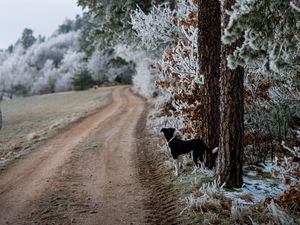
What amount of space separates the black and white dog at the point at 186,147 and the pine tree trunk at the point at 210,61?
227 mm

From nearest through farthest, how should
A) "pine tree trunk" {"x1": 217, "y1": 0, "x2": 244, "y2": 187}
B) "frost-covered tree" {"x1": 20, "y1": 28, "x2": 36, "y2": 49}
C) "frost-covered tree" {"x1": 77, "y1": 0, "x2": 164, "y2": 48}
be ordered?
"pine tree trunk" {"x1": 217, "y1": 0, "x2": 244, "y2": 187} → "frost-covered tree" {"x1": 77, "y1": 0, "x2": 164, "y2": 48} → "frost-covered tree" {"x1": 20, "y1": 28, "x2": 36, "y2": 49}

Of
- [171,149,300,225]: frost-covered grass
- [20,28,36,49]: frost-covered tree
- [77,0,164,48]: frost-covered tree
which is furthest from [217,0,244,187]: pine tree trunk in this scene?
[20,28,36,49]: frost-covered tree

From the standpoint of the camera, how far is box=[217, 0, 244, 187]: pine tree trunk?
23.3 feet

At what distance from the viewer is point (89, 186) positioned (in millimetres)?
9078

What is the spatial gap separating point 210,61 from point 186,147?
2013mm

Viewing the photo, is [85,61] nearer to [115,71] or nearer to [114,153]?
[115,71]

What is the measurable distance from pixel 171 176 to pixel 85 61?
192 feet

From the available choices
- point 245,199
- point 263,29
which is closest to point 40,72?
point 245,199

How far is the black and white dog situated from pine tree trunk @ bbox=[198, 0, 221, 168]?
23 cm

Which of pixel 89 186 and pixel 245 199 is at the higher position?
pixel 245 199

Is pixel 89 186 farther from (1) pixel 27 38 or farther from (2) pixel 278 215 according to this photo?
(1) pixel 27 38

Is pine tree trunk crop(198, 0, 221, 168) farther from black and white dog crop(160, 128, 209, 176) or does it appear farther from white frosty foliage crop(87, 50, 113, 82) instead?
white frosty foliage crop(87, 50, 113, 82)

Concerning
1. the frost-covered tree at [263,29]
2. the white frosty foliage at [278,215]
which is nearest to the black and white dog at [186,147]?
the white frosty foliage at [278,215]

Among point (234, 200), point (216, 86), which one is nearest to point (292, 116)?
point (216, 86)
